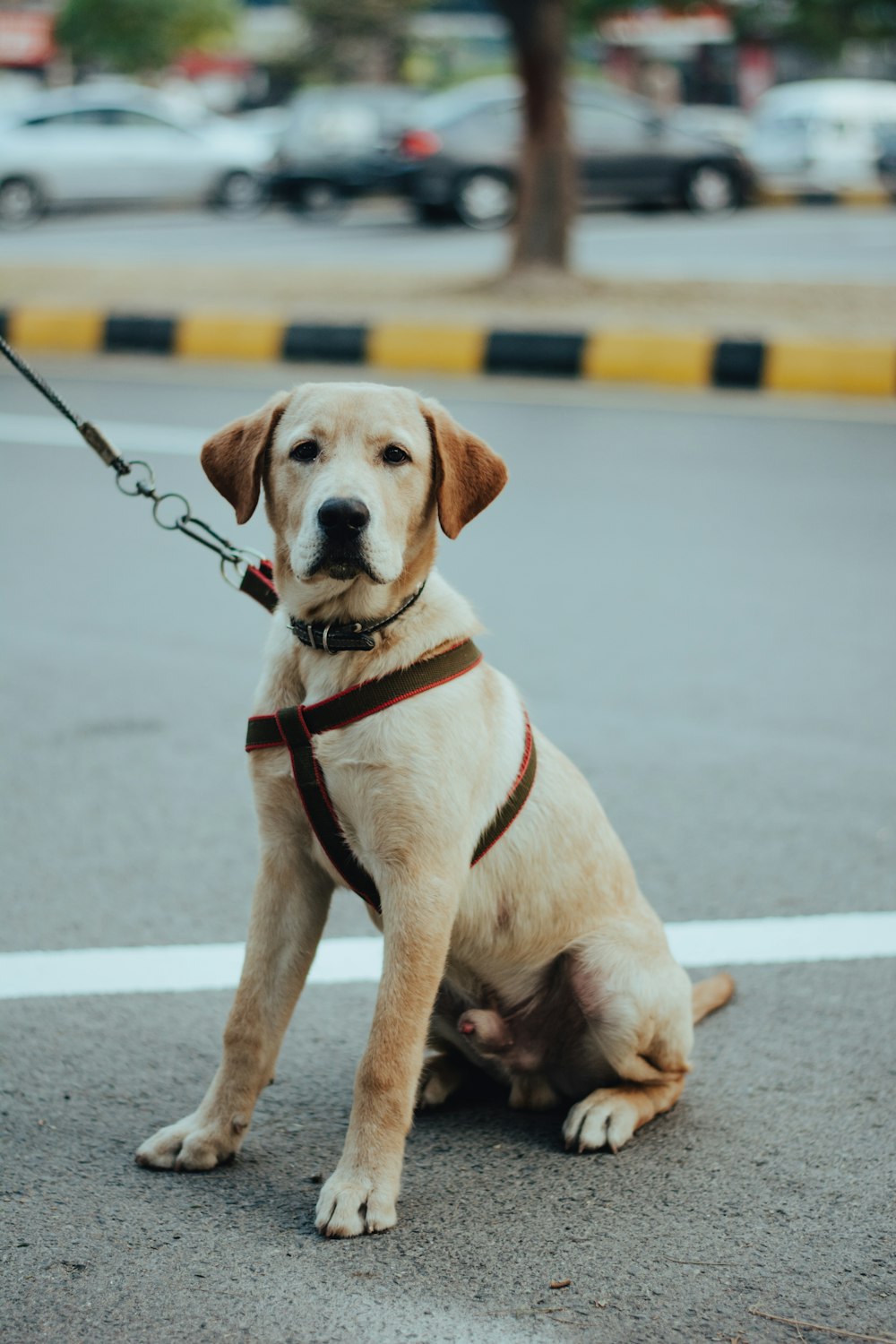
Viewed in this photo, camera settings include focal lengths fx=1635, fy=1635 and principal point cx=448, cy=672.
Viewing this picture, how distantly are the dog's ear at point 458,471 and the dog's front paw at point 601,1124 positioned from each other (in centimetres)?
102

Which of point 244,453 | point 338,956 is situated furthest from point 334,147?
point 244,453

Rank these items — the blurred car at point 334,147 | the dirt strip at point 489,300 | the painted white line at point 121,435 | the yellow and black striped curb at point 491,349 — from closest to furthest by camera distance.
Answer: the painted white line at point 121,435
the yellow and black striped curb at point 491,349
the dirt strip at point 489,300
the blurred car at point 334,147

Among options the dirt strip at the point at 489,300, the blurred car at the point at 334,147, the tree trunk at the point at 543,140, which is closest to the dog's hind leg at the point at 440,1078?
the dirt strip at the point at 489,300

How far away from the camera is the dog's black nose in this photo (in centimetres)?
266

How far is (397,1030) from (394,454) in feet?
3.18

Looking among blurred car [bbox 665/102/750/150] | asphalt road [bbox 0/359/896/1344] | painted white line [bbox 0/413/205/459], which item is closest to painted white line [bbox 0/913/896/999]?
asphalt road [bbox 0/359/896/1344]

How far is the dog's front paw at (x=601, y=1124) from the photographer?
280 cm

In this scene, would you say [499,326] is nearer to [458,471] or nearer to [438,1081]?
[458,471]

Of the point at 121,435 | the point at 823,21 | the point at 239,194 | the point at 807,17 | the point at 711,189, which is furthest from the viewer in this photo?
the point at 807,17

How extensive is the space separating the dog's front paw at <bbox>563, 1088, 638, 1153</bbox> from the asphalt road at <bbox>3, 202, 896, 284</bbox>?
37.6ft

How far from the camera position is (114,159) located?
23.5 meters

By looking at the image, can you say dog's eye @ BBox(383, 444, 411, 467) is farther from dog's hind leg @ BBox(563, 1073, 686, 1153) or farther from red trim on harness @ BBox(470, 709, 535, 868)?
dog's hind leg @ BBox(563, 1073, 686, 1153)

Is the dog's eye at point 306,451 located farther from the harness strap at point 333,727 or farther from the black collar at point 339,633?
the harness strap at point 333,727

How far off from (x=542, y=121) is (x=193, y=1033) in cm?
1019
